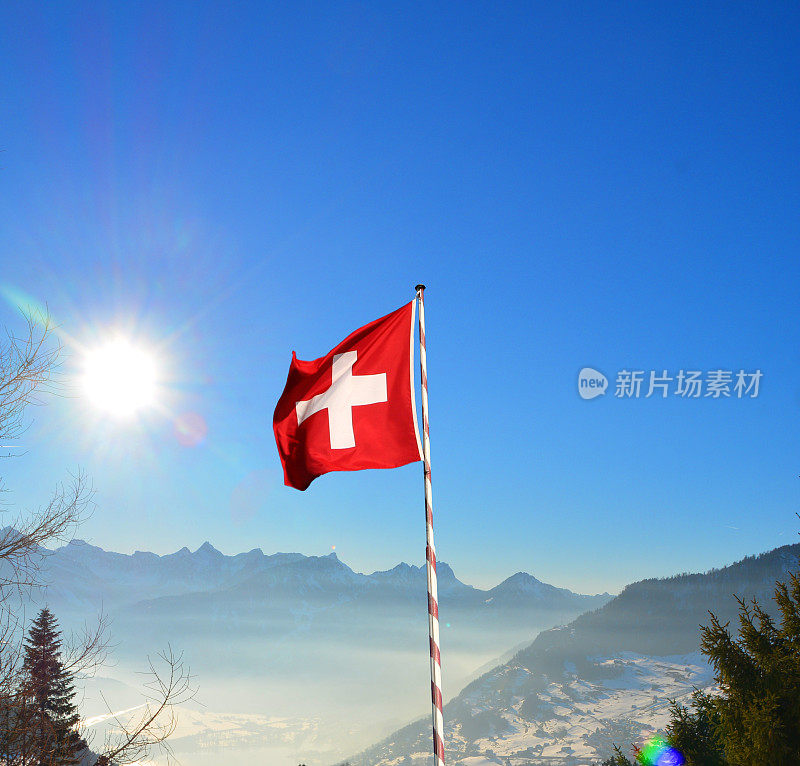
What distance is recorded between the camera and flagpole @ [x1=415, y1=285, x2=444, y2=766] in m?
9.52

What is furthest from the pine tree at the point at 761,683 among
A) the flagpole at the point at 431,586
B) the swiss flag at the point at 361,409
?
the swiss flag at the point at 361,409

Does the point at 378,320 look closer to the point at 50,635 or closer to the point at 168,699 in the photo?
the point at 168,699

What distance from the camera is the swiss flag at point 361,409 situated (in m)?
11.9

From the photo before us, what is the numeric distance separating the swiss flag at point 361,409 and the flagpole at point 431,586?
0.22m

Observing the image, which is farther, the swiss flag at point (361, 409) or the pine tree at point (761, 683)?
the pine tree at point (761, 683)

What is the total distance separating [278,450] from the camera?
12961 mm

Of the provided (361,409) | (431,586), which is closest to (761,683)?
(431,586)

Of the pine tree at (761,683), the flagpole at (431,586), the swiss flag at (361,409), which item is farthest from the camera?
the pine tree at (761,683)

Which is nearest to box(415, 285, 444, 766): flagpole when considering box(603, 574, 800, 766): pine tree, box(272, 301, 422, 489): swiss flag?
box(272, 301, 422, 489): swiss flag

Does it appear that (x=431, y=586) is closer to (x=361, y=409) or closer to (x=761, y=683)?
(x=361, y=409)

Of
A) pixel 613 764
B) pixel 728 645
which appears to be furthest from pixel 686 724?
pixel 613 764

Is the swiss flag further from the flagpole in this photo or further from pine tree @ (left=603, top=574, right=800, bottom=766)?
pine tree @ (left=603, top=574, right=800, bottom=766)

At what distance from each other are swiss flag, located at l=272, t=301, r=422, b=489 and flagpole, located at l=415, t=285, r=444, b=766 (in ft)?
0.71

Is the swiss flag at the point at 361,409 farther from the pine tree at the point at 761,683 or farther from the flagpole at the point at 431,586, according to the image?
the pine tree at the point at 761,683
